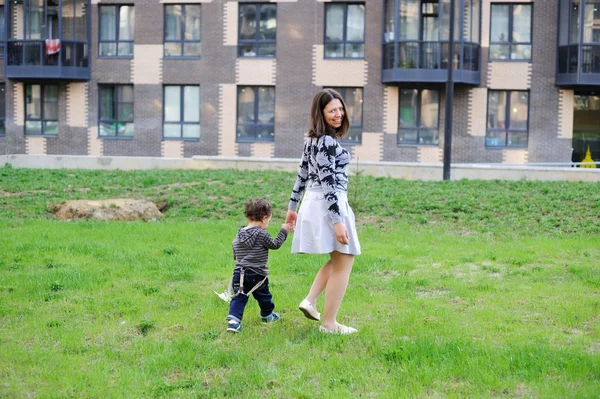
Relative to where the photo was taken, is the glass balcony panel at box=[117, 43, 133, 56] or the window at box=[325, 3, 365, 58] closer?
the window at box=[325, 3, 365, 58]

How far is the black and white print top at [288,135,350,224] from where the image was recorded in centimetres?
693

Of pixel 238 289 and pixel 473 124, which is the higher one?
pixel 473 124

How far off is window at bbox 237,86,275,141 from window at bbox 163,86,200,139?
1.63 m

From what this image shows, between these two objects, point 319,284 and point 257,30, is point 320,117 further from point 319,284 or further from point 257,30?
point 257,30

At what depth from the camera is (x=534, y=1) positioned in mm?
30703

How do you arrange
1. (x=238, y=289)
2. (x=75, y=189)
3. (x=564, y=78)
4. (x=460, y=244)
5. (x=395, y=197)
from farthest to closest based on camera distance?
(x=564, y=78) → (x=75, y=189) → (x=395, y=197) → (x=460, y=244) → (x=238, y=289)

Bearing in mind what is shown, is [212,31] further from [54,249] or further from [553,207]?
[54,249]

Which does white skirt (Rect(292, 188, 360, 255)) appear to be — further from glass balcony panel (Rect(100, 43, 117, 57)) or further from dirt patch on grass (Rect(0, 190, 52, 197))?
glass balcony panel (Rect(100, 43, 117, 57))

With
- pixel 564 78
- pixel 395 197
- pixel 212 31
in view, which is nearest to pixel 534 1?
pixel 564 78

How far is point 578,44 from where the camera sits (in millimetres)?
29812

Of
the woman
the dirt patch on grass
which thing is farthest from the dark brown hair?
the dirt patch on grass

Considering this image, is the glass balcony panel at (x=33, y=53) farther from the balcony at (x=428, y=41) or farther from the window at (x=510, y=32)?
the window at (x=510, y=32)

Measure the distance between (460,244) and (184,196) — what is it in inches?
270

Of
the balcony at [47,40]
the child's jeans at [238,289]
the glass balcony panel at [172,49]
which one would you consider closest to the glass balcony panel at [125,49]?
the balcony at [47,40]
